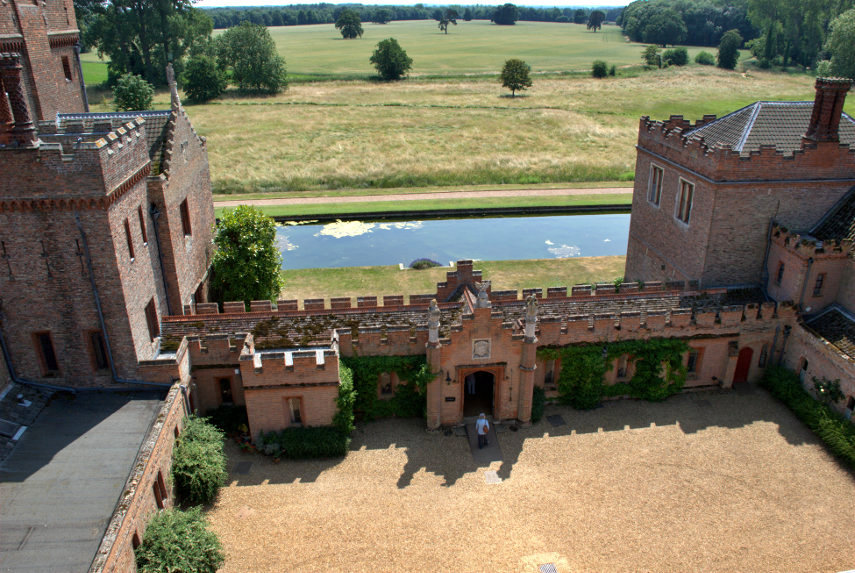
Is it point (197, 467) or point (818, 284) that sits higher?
point (818, 284)

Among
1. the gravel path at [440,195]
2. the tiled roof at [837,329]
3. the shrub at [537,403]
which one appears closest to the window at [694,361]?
the tiled roof at [837,329]

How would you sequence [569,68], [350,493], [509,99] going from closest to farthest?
[350,493], [509,99], [569,68]

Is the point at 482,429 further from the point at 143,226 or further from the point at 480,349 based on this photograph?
the point at 143,226

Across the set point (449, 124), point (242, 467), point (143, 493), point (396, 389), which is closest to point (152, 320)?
point (242, 467)

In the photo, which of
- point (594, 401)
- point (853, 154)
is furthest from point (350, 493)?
point (853, 154)

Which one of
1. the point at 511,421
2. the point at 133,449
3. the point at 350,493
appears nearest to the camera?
the point at 133,449

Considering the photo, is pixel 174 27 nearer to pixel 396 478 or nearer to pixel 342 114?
pixel 342 114

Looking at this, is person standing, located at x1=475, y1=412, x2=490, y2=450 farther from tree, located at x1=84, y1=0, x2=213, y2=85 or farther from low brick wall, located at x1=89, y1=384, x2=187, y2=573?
tree, located at x1=84, y1=0, x2=213, y2=85
